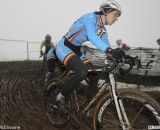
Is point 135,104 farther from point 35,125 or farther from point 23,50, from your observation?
point 23,50

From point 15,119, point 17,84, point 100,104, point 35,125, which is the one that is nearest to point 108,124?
point 100,104

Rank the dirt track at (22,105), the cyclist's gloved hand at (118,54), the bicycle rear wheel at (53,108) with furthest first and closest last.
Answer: the dirt track at (22,105)
the bicycle rear wheel at (53,108)
the cyclist's gloved hand at (118,54)

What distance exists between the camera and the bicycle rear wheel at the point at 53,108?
6301 mm

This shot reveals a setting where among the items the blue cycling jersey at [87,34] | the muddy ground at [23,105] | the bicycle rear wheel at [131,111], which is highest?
the blue cycling jersey at [87,34]

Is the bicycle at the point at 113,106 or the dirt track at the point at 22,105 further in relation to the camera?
the dirt track at the point at 22,105

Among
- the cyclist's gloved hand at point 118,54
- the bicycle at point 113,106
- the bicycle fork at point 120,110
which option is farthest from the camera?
the bicycle fork at point 120,110

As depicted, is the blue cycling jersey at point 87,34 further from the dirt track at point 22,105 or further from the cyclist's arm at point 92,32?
the dirt track at point 22,105

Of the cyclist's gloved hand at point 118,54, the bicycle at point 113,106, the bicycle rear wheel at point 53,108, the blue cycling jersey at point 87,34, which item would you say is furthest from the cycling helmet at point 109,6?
the bicycle rear wheel at point 53,108

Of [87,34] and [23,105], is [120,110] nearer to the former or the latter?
[87,34]

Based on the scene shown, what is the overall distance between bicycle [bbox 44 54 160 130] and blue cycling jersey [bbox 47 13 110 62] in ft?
1.18

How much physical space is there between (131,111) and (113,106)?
28 centimetres

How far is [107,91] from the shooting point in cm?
517

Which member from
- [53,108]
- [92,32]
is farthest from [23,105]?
[92,32]

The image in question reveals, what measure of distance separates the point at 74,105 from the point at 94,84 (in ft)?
1.74
